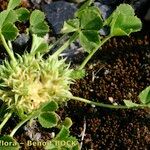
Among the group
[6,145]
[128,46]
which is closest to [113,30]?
[128,46]

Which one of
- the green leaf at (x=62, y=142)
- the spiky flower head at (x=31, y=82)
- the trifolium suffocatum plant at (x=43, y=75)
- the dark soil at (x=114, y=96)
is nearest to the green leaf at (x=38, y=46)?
the trifolium suffocatum plant at (x=43, y=75)

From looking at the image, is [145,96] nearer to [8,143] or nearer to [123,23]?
[123,23]

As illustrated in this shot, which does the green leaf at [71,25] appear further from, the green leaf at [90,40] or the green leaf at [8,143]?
the green leaf at [8,143]

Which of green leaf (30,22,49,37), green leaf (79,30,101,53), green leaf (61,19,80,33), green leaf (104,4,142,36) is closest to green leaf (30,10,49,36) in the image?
green leaf (30,22,49,37)

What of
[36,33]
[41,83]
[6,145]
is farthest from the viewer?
[36,33]

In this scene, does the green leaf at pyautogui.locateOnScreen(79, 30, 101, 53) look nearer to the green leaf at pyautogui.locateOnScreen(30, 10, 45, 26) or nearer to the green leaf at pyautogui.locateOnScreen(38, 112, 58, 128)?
the green leaf at pyautogui.locateOnScreen(30, 10, 45, 26)

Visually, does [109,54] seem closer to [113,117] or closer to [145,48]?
[145,48]
